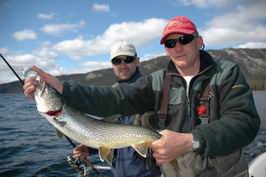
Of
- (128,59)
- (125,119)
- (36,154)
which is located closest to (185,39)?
(125,119)

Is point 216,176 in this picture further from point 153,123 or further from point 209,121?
point 153,123

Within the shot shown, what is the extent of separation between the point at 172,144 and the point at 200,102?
0.85 metres

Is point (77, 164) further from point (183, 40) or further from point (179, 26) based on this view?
point (179, 26)

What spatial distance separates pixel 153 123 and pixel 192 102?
85 centimetres

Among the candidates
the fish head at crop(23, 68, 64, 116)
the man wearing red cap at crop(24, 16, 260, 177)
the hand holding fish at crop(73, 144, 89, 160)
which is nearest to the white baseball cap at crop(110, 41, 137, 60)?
the hand holding fish at crop(73, 144, 89, 160)

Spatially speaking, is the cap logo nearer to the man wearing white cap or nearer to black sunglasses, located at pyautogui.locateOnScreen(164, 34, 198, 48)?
black sunglasses, located at pyautogui.locateOnScreen(164, 34, 198, 48)

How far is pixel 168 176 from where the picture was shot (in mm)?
4672

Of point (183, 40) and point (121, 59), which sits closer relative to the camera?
point (183, 40)

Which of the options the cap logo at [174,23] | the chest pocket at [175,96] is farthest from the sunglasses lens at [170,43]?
the chest pocket at [175,96]

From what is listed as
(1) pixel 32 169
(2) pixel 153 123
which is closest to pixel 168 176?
(2) pixel 153 123

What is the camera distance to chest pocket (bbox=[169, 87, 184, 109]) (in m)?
4.40

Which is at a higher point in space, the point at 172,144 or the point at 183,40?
the point at 183,40

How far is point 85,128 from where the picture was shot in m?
4.42

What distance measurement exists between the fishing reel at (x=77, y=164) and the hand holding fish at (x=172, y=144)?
4.49 meters
